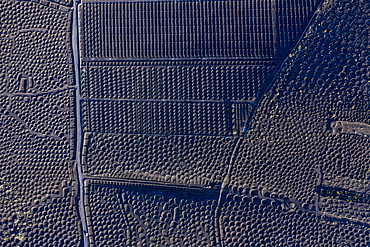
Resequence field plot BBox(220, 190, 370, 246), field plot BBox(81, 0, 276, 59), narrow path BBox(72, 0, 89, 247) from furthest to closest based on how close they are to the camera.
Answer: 1. narrow path BBox(72, 0, 89, 247)
2. field plot BBox(81, 0, 276, 59)
3. field plot BBox(220, 190, 370, 246)

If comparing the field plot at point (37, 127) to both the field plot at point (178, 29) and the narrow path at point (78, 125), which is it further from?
the field plot at point (178, 29)

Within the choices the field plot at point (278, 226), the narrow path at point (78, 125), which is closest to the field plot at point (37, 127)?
the narrow path at point (78, 125)

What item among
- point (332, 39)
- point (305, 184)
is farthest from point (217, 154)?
point (332, 39)

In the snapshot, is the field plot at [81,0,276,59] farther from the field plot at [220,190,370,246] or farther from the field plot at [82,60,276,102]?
the field plot at [220,190,370,246]

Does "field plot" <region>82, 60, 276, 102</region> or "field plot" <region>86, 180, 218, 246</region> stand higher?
"field plot" <region>82, 60, 276, 102</region>

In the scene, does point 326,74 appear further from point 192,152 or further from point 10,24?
point 10,24

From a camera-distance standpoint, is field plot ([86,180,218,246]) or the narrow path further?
the narrow path

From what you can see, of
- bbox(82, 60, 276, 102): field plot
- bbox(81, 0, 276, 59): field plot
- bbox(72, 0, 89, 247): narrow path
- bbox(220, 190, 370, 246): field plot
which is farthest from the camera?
bbox(72, 0, 89, 247): narrow path

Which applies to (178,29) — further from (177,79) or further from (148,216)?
(148,216)

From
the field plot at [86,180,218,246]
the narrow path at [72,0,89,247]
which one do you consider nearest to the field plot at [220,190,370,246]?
the field plot at [86,180,218,246]
